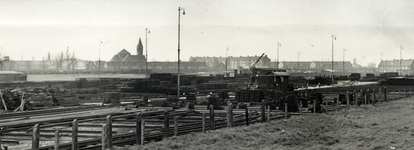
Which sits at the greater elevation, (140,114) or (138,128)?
(140,114)

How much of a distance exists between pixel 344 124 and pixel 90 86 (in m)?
41.5

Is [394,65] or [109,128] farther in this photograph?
[394,65]

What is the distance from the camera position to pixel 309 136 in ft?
54.6

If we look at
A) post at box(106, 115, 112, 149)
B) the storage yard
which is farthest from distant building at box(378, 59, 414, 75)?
post at box(106, 115, 112, 149)

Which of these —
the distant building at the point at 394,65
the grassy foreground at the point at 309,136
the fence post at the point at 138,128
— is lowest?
the grassy foreground at the point at 309,136

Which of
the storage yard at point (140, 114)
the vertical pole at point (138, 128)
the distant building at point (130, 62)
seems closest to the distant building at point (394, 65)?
the distant building at point (130, 62)

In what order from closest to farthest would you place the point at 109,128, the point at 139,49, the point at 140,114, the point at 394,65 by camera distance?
the point at 109,128 < the point at 140,114 < the point at 394,65 < the point at 139,49

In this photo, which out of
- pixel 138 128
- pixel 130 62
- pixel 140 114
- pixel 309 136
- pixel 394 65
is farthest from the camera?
pixel 130 62

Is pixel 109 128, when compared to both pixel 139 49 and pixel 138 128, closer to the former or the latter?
pixel 138 128

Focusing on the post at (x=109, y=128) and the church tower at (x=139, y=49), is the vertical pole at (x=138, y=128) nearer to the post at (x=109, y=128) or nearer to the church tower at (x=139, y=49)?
the post at (x=109, y=128)

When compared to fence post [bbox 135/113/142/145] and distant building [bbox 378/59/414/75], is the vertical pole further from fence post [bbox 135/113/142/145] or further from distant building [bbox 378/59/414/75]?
distant building [bbox 378/59/414/75]

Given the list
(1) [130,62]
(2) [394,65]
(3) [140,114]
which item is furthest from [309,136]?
(2) [394,65]

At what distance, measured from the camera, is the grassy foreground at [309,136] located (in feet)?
46.9

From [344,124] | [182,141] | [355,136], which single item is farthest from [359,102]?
[182,141]
